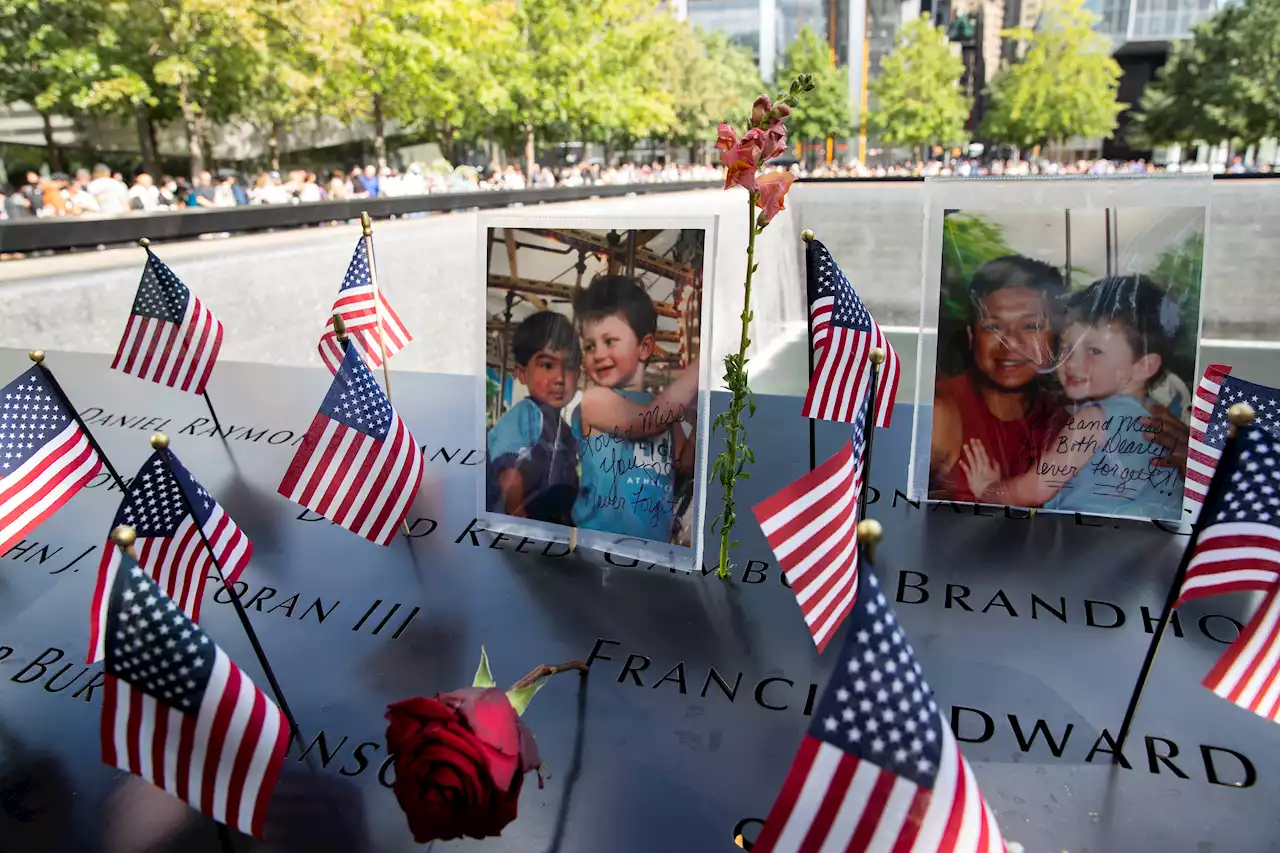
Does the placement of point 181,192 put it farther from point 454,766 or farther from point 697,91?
point 697,91

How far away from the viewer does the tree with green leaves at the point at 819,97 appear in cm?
5497

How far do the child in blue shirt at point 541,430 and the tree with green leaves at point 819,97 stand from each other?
5525 centimetres

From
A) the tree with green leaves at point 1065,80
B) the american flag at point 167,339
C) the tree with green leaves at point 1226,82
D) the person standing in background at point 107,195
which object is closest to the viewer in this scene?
the american flag at point 167,339

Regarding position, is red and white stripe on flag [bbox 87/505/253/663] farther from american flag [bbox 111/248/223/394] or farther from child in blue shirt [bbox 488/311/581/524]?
american flag [bbox 111/248/223/394]

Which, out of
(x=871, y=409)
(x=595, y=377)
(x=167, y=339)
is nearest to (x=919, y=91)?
(x=167, y=339)

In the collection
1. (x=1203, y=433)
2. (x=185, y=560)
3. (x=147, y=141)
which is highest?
(x=147, y=141)

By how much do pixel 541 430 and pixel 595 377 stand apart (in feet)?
0.89

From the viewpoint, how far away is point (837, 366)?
3.12 meters

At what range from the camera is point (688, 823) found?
1.86 meters

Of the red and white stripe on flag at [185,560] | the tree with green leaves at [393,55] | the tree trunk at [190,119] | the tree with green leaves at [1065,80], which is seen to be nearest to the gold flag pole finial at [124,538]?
the red and white stripe on flag at [185,560]

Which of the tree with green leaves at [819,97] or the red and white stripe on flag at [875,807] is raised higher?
the tree with green leaves at [819,97]

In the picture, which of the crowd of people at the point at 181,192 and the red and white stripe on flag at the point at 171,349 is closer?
the red and white stripe on flag at the point at 171,349

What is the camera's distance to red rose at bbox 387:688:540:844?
144cm

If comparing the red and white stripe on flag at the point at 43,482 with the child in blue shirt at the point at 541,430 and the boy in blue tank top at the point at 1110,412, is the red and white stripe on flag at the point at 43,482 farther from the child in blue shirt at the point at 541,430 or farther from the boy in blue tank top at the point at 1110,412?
the boy in blue tank top at the point at 1110,412
